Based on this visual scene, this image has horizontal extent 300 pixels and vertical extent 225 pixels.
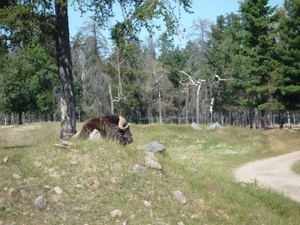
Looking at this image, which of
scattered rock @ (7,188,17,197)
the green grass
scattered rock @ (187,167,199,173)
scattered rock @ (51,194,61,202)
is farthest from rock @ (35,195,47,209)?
the green grass

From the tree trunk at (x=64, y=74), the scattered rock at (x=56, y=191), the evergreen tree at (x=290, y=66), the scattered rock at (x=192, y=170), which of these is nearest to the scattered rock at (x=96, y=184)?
the scattered rock at (x=56, y=191)

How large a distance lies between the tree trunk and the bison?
863 millimetres

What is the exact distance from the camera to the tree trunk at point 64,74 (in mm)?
11820

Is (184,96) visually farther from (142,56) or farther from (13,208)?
(13,208)

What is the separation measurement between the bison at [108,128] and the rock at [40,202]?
4067 mm

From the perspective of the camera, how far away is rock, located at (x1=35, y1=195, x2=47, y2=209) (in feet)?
22.0

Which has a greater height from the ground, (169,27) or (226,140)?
(169,27)

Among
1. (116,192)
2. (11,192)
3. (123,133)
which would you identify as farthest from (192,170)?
(11,192)

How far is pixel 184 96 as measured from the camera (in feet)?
185

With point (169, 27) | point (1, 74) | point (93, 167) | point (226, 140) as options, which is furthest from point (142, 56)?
point (93, 167)

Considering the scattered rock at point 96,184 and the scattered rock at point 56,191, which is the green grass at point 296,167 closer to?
the scattered rock at point 96,184

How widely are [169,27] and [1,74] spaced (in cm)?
3671

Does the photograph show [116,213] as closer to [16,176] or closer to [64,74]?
[16,176]

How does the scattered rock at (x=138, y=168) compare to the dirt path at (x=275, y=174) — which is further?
the dirt path at (x=275, y=174)
